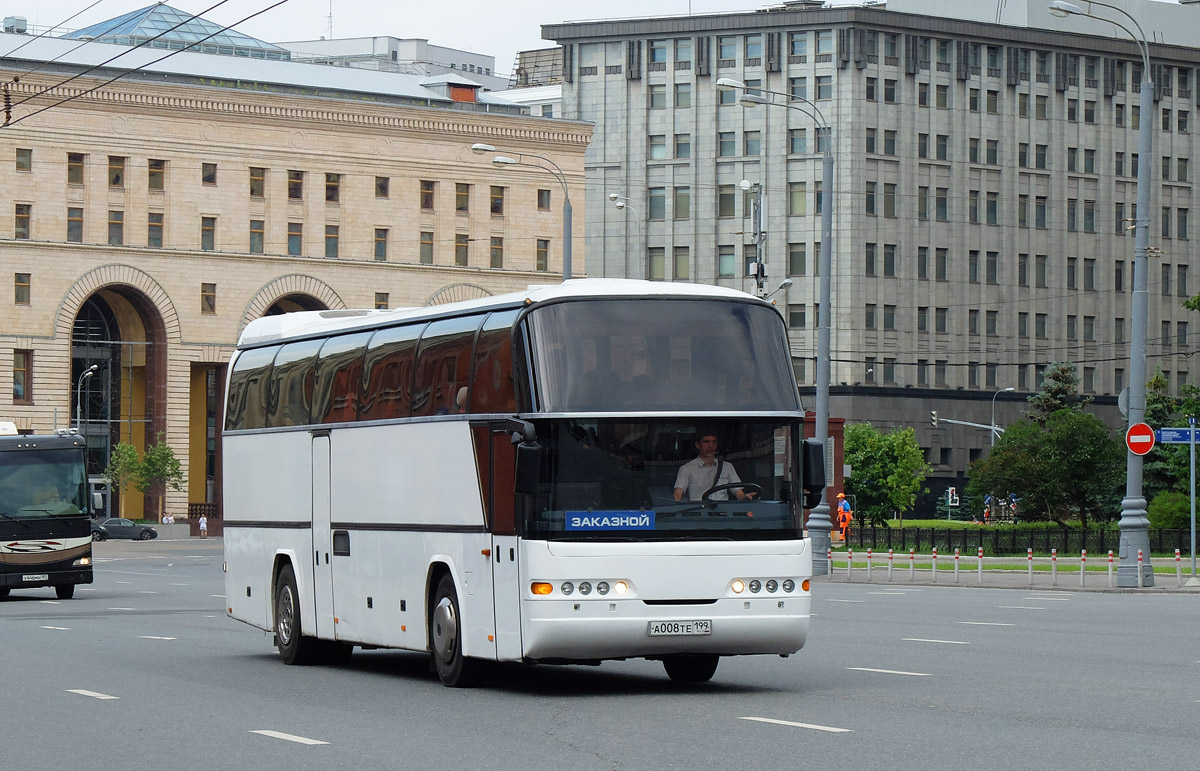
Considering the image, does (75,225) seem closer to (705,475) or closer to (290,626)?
(290,626)

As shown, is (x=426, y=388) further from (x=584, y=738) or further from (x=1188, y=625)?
(x=1188, y=625)

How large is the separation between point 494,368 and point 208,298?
79.2m

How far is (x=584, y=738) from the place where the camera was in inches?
467

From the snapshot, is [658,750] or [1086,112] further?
[1086,112]

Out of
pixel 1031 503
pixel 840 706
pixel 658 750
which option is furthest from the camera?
pixel 1031 503

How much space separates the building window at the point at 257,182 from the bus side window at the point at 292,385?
247 ft

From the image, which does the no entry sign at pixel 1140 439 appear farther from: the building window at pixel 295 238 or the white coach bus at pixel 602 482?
the building window at pixel 295 238

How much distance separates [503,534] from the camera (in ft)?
48.0

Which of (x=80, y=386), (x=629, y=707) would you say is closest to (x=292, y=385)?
(x=629, y=707)

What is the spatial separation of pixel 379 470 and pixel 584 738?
5389 millimetres

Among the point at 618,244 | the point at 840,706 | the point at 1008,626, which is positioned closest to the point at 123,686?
the point at 840,706

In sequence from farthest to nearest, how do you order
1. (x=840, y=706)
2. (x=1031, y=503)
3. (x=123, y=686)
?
(x=1031, y=503)
(x=123, y=686)
(x=840, y=706)

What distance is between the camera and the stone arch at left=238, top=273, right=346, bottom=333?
306 ft

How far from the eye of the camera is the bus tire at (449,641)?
15.3 meters
